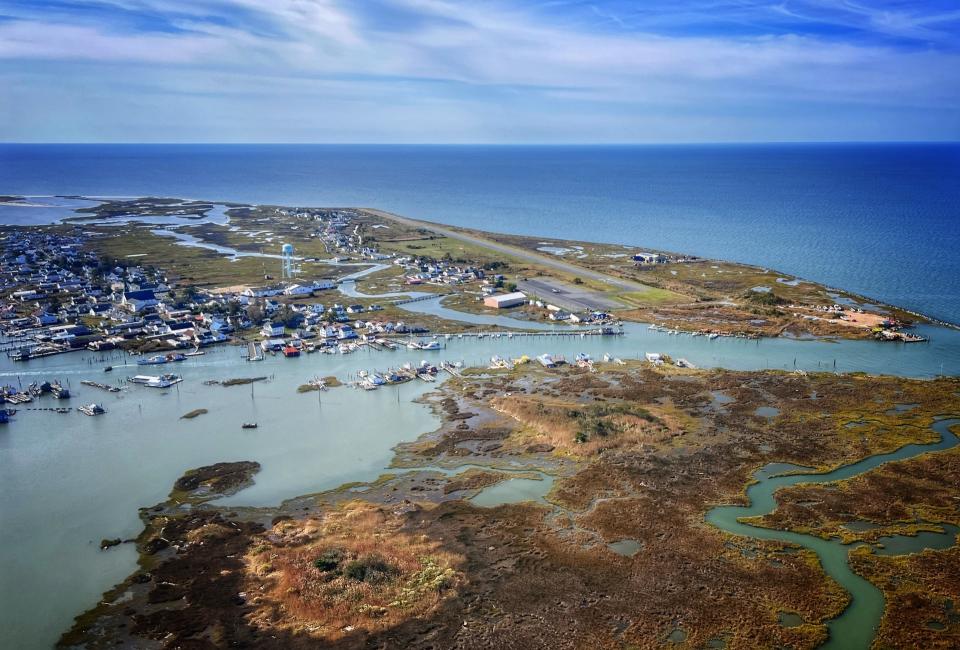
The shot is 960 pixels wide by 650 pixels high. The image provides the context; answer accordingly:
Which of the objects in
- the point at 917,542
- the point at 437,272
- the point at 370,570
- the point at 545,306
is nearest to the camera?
the point at 370,570

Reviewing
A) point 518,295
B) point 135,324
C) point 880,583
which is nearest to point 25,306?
point 135,324

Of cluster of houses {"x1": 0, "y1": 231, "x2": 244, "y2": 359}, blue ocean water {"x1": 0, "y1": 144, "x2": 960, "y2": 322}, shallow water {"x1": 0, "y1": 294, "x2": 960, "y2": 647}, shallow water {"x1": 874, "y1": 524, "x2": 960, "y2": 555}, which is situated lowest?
shallow water {"x1": 0, "y1": 294, "x2": 960, "y2": 647}

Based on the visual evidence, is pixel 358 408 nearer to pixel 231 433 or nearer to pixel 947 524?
pixel 231 433

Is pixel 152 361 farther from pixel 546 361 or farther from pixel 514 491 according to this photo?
pixel 514 491

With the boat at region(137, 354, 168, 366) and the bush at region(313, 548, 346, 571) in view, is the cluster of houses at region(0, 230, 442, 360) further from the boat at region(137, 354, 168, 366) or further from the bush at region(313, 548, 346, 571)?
the bush at region(313, 548, 346, 571)

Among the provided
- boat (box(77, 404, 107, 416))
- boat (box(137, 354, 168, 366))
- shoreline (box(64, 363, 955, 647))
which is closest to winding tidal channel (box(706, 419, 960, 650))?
shoreline (box(64, 363, 955, 647))

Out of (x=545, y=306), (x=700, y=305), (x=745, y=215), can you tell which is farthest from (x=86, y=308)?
(x=745, y=215)
